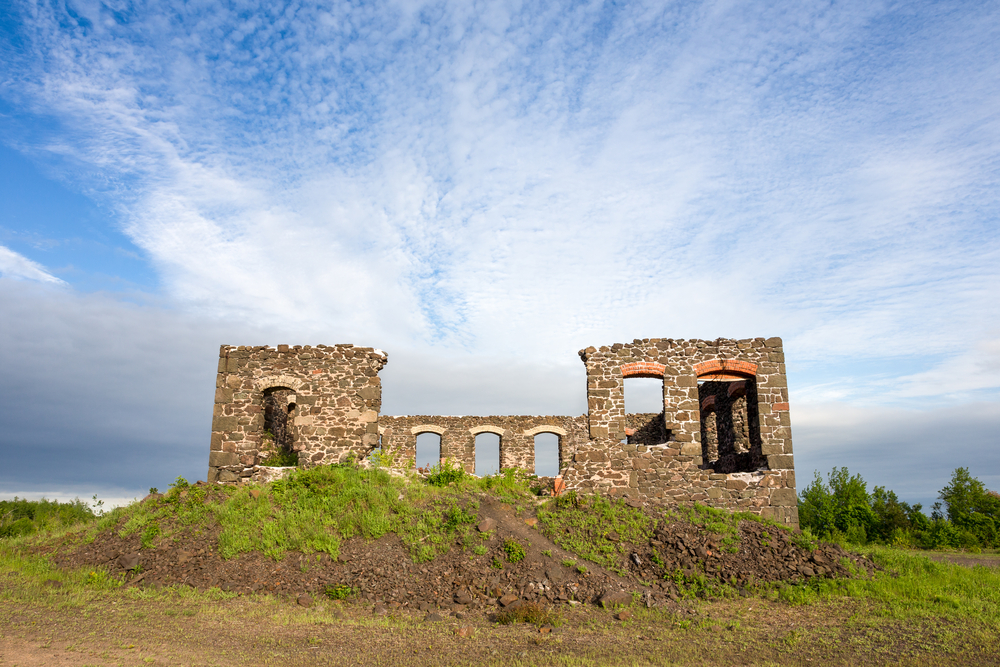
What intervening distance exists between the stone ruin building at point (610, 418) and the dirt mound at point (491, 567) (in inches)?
84.2

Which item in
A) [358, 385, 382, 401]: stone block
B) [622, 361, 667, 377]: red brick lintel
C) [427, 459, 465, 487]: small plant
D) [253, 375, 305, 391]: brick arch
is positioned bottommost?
[427, 459, 465, 487]: small plant

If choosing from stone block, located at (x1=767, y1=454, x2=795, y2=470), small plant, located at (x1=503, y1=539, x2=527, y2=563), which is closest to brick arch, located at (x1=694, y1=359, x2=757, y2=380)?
stone block, located at (x1=767, y1=454, x2=795, y2=470)

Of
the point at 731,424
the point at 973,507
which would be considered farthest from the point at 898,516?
the point at 731,424

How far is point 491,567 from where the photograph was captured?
981 centimetres

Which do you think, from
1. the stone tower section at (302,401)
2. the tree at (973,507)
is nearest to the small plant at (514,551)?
the stone tower section at (302,401)

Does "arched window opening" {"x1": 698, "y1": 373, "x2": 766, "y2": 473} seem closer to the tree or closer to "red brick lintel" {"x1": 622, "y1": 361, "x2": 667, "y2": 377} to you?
"red brick lintel" {"x1": 622, "y1": 361, "x2": 667, "y2": 377}

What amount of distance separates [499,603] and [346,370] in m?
7.56

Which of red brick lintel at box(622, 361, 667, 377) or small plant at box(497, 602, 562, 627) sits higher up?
red brick lintel at box(622, 361, 667, 377)

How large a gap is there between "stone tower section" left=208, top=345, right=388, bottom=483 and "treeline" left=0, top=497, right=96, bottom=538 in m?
4.17

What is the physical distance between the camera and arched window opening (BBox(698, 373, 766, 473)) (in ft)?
49.0

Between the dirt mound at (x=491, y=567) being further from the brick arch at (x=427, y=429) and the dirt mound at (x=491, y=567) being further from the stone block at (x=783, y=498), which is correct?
the brick arch at (x=427, y=429)

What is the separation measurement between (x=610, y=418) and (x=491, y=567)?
5498 millimetres

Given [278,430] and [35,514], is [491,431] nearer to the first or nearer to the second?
[278,430]

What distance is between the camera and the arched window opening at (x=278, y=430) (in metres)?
14.8
